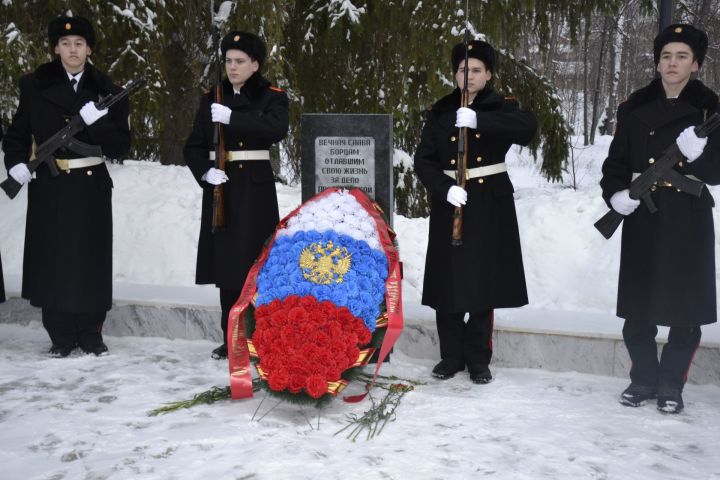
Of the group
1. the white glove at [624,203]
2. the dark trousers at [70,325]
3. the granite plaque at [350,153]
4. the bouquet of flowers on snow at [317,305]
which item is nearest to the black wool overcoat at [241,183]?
the granite plaque at [350,153]

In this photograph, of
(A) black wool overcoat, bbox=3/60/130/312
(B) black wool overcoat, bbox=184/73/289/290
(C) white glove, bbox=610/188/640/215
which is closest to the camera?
(C) white glove, bbox=610/188/640/215

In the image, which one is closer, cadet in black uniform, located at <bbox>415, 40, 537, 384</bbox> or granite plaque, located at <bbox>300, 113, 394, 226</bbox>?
cadet in black uniform, located at <bbox>415, 40, 537, 384</bbox>

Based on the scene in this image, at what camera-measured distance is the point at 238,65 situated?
5047 mm

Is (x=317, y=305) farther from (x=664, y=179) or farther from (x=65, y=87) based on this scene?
(x=65, y=87)

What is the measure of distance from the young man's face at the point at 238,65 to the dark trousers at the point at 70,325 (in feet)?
5.83

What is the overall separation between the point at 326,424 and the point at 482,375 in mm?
1155

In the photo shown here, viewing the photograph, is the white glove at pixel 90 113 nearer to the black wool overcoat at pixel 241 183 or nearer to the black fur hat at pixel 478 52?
the black wool overcoat at pixel 241 183

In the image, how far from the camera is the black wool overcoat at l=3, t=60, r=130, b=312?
523cm

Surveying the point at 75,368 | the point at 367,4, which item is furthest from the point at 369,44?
the point at 75,368

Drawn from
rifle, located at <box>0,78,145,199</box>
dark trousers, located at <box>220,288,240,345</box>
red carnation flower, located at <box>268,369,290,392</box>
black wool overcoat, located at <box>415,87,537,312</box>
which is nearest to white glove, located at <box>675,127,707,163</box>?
black wool overcoat, located at <box>415,87,537,312</box>

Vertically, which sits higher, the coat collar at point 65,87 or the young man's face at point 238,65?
the young man's face at point 238,65

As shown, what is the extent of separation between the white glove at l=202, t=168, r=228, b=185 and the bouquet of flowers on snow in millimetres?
509

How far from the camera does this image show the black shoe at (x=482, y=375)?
4.88 m

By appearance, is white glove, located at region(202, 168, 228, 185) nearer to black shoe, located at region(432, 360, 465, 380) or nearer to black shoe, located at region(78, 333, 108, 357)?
black shoe, located at region(78, 333, 108, 357)
